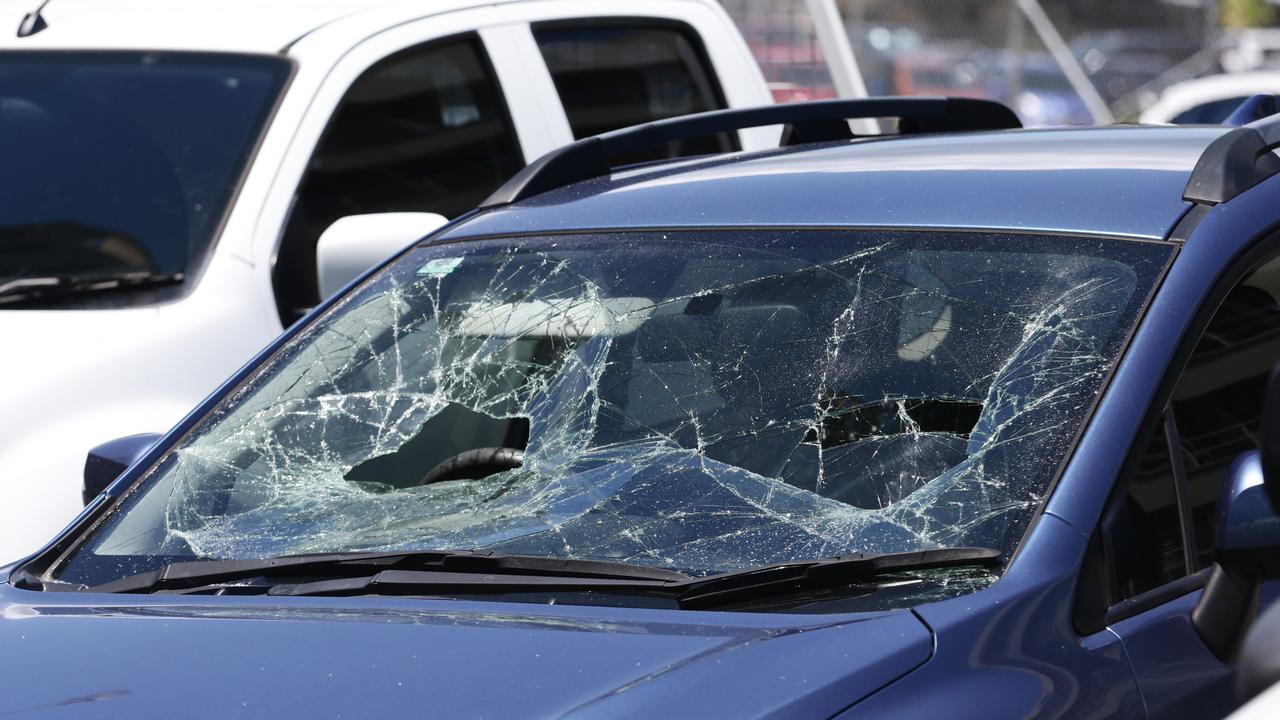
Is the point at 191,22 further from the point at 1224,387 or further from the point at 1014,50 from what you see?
the point at 1014,50

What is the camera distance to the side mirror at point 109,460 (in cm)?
299

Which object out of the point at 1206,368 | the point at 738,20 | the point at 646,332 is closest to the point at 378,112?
the point at 646,332

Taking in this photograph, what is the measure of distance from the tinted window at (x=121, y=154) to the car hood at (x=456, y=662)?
6.00 ft

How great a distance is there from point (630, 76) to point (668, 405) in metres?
2.72

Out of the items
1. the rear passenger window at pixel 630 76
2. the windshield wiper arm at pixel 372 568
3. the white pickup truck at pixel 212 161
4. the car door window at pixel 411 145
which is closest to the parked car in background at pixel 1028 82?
the rear passenger window at pixel 630 76

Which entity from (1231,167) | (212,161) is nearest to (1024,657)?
(1231,167)

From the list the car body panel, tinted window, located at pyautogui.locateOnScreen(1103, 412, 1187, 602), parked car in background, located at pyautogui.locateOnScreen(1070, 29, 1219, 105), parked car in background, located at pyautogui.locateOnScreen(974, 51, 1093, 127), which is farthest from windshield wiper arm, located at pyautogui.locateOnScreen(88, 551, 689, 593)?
parked car in background, located at pyautogui.locateOnScreen(1070, 29, 1219, 105)

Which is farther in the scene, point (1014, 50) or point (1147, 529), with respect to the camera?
point (1014, 50)

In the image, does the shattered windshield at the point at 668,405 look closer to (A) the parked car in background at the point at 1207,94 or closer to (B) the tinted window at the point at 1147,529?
(B) the tinted window at the point at 1147,529

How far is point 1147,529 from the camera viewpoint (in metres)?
2.22

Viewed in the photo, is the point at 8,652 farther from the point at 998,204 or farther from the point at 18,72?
the point at 18,72

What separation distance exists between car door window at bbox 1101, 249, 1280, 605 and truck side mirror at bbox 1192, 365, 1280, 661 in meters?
0.09

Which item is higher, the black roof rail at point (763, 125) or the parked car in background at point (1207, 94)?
the black roof rail at point (763, 125)

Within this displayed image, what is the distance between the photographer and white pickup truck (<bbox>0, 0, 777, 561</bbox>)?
3.49m
